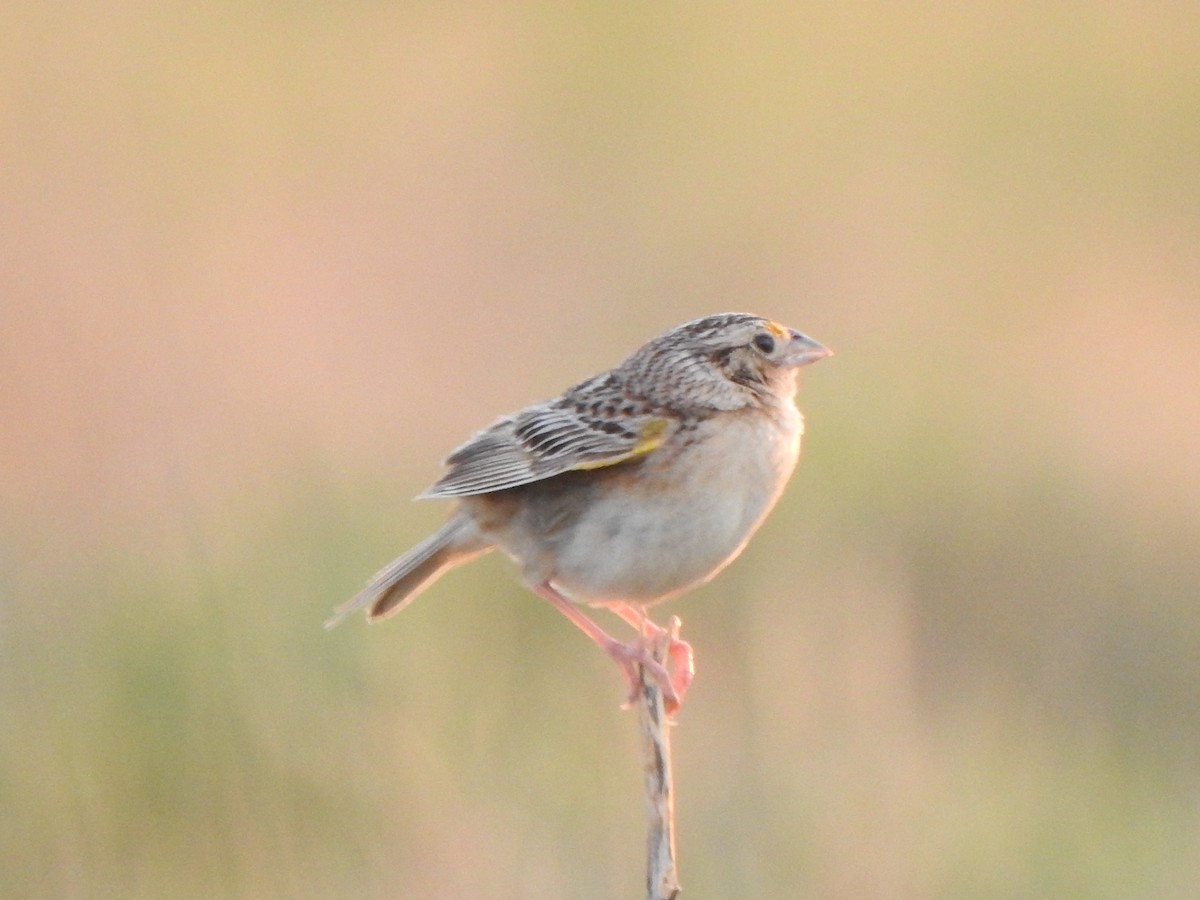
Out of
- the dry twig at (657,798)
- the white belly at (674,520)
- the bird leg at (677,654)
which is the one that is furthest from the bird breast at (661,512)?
the dry twig at (657,798)

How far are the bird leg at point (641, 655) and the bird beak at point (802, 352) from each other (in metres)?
0.85

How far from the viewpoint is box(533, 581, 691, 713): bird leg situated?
5.25 meters

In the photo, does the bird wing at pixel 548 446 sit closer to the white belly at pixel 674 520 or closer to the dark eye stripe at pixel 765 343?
the white belly at pixel 674 520

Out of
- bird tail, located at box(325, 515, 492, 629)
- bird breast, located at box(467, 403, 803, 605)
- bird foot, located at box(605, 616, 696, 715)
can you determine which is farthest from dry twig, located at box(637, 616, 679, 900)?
bird tail, located at box(325, 515, 492, 629)

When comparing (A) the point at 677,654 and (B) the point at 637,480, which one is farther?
(A) the point at 677,654

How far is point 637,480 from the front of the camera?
547 cm

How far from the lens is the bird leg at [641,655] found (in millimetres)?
5250

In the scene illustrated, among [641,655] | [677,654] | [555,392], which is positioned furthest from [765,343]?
[555,392]

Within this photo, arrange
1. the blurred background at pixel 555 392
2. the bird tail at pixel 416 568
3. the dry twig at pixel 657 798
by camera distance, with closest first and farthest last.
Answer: the dry twig at pixel 657 798 < the bird tail at pixel 416 568 < the blurred background at pixel 555 392

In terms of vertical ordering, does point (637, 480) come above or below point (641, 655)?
above

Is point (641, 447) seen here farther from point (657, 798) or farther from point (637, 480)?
point (657, 798)

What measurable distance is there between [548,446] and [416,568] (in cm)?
60

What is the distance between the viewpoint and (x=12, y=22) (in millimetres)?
16469

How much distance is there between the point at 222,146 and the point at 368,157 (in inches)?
53.5
